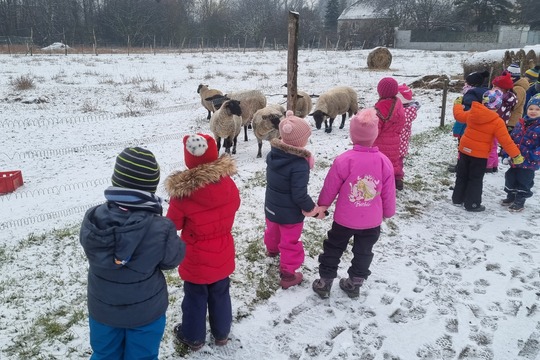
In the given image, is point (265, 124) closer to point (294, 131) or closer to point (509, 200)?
point (509, 200)

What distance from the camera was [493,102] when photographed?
16.7ft

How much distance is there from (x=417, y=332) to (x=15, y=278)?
3784mm

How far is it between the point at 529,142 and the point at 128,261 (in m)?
5.35

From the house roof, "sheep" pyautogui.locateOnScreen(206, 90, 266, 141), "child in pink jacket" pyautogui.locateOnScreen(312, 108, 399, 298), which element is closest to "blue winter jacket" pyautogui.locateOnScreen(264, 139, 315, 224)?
"child in pink jacket" pyautogui.locateOnScreen(312, 108, 399, 298)

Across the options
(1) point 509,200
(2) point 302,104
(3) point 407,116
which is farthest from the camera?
(2) point 302,104

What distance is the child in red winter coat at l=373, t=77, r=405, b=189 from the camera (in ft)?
17.5

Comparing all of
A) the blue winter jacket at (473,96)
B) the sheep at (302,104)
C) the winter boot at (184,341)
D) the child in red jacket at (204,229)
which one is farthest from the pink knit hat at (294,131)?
the sheep at (302,104)

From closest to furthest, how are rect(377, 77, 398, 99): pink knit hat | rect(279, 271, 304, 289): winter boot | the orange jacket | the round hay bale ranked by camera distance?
rect(279, 271, 304, 289): winter boot
the orange jacket
rect(377, 77, 398, 99): pink knit hat
the round hay bale

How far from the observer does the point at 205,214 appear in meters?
2.53

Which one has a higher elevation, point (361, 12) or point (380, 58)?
point (361, 12)

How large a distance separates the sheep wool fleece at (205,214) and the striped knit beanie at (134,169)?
352mm

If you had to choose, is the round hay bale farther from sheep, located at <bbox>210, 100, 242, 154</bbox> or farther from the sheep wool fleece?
the sheep wool fleece

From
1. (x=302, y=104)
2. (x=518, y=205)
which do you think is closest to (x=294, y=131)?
(x=518, y=205)

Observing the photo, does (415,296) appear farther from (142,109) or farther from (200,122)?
(142,109)
